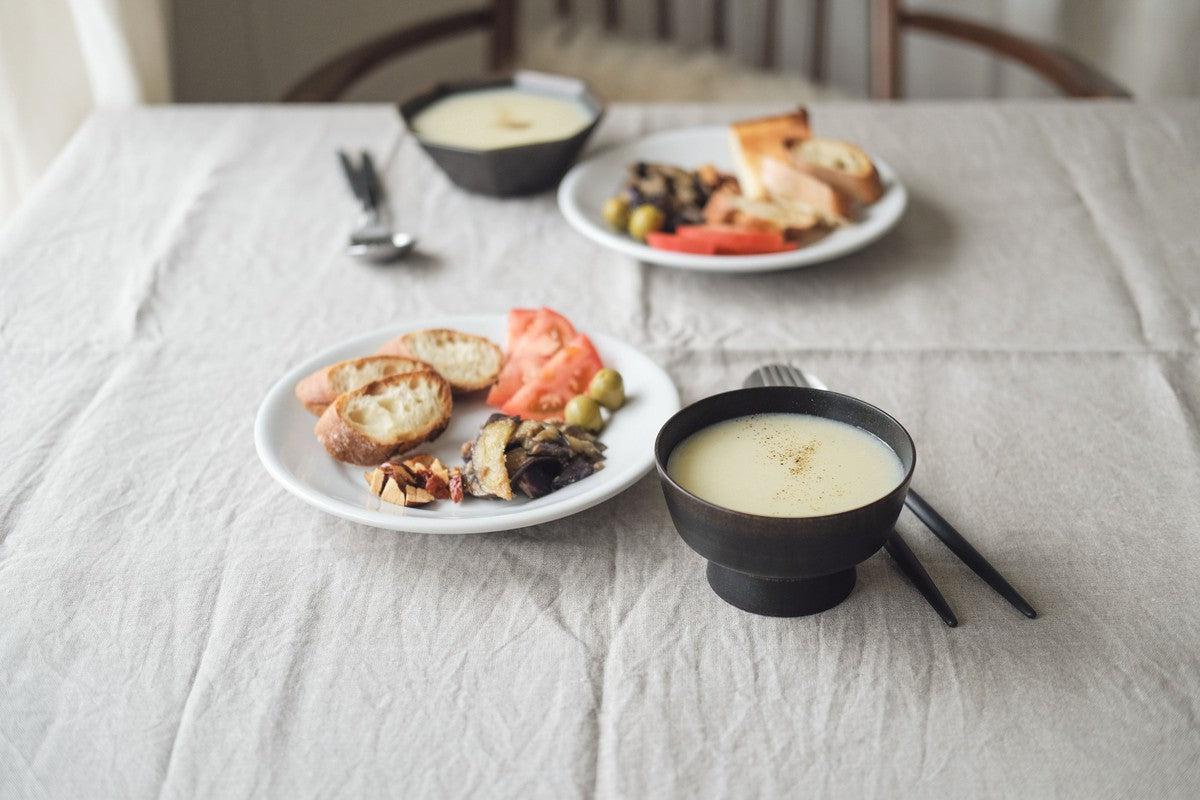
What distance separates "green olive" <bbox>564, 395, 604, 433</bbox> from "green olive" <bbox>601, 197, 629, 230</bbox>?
1.40ft

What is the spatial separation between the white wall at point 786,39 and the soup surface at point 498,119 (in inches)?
57.1

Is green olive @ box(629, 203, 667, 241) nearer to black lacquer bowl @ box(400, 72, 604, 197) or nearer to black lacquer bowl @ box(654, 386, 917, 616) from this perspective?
black lacquer bowl @ box(400, 72, 604, 197)

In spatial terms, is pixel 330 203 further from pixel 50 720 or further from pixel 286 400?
pixel 50 720

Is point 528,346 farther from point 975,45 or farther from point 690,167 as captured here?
point 975,45

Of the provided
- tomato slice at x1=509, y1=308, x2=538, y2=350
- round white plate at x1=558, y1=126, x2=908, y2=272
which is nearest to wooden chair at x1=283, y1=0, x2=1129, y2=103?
round white plate at x1=558, y1=126, x2=908, y2=272

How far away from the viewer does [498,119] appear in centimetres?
149

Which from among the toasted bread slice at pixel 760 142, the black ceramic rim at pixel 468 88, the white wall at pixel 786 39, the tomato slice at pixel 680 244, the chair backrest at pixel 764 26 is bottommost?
the white wall at pixel 786 39

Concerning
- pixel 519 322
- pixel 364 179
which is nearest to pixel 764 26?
pixel 364 179

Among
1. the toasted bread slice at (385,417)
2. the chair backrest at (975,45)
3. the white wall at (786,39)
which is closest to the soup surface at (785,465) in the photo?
the toasted bread slice at (385,417)

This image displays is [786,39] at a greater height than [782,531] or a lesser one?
lesser

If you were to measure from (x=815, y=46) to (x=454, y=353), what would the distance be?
1.56 metres

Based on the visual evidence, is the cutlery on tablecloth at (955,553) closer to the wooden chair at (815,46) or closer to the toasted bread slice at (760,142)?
the toasted bread slice at (760,142)

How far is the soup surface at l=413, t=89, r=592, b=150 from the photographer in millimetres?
1430

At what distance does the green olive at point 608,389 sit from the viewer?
2.97 feet
